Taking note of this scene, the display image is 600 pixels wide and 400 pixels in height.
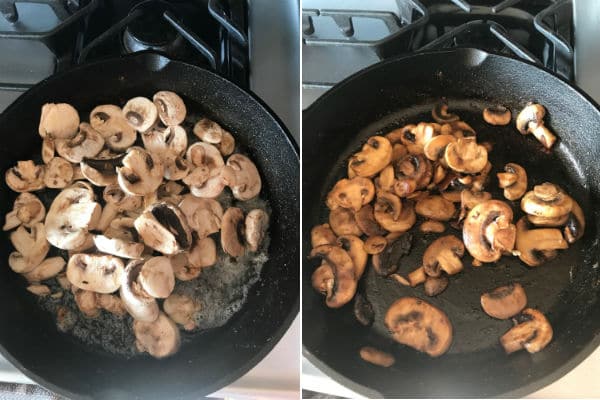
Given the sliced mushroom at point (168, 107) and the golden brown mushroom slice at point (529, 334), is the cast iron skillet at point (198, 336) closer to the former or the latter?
the sliced mushroom at point (168, 107)

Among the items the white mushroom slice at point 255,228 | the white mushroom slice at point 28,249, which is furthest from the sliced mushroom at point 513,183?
the white mushroom slice at point 28,249

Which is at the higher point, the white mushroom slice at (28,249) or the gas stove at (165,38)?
the gas stove at (165,38)

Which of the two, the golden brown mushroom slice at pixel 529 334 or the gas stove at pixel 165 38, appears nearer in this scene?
the golden brown mushroom slice at pixel 529 334

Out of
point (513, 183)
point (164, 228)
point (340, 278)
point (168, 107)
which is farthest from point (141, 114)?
point (513, 183)

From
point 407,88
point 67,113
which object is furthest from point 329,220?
point 67,113

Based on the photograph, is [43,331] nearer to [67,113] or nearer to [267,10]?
[67,113]

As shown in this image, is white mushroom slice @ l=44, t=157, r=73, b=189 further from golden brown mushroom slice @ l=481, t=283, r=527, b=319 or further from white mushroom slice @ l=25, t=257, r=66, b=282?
golden brown mushroom slice @ l=481, t=283, r=527, b=319

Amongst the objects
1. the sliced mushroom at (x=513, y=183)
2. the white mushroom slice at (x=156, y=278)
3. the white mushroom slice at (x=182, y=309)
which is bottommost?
the white mushroom slice at (x=182, y=309)
